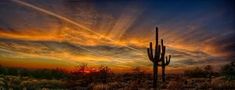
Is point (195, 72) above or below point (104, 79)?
above

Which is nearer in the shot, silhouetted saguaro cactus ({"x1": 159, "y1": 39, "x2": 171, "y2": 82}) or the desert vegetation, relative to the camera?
silhouetted saguaro cactus ({"x1": 159, "y1": 39, "x2": 171, "y2": 82})

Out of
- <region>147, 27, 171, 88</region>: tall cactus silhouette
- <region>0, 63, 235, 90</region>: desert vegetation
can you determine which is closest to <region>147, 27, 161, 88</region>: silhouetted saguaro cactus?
<region>147, 27, 171, 88</region>: tall cactus silhouette

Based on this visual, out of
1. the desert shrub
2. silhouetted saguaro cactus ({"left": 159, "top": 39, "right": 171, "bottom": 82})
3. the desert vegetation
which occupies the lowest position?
the desert vegetation

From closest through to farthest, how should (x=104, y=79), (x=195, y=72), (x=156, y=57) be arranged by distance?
(x=156, y=57) → (x=195, y=72) → (x=104, y=79)

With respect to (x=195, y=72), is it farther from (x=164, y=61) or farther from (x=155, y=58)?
(x=155, y=58)

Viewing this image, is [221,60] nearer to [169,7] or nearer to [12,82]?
[169,7]

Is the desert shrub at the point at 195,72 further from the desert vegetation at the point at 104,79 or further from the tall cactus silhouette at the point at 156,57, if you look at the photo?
the tall cactus silhouette at the point at 156,57

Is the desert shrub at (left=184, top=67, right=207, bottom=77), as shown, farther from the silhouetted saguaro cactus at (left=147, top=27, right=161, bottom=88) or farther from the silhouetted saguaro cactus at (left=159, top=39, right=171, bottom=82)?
the silhouetted saguaro cactus at (left=147, top=27, right=161, bottom=88)

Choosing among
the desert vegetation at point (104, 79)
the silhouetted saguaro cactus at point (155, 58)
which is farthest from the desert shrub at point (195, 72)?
the silhouetted saguaro cactus at point (155, 58)

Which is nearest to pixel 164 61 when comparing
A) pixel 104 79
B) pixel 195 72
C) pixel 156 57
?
pixel 156 57

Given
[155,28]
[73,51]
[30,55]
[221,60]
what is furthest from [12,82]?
[221,60]

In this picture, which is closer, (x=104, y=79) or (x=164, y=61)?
(x=164, y=61)

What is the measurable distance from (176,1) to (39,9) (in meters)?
2.41

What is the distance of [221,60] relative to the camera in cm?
911
